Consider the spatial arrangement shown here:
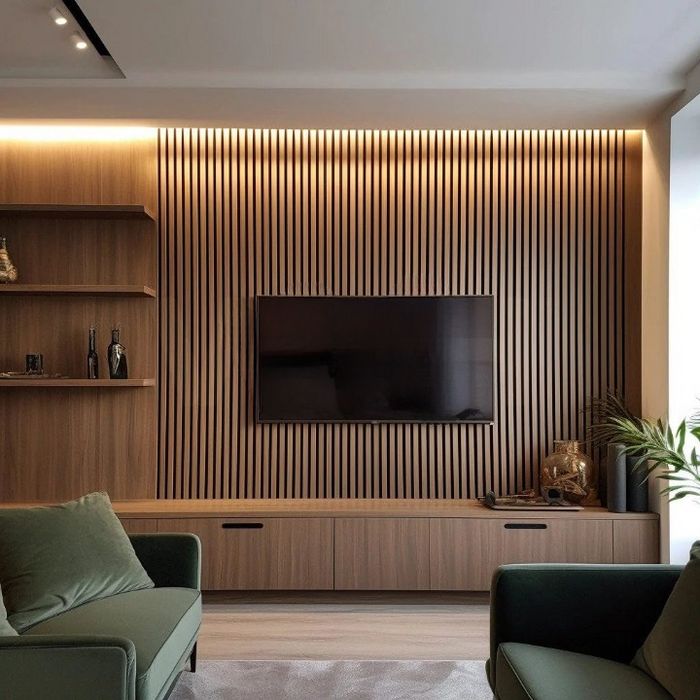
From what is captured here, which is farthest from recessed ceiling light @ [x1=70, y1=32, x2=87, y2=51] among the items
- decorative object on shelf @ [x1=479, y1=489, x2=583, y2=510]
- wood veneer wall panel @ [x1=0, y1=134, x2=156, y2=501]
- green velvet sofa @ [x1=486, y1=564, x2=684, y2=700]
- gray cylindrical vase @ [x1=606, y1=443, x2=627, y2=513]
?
gray cylindrical vase @ [x1=606, y1=443, x2=627, y2=513]

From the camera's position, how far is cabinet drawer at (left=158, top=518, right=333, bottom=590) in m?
4.61

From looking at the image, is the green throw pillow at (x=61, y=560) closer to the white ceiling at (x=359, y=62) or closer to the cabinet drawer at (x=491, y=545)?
the cabinet drawer at (x=491, y=545)

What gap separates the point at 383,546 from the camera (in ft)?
15.2

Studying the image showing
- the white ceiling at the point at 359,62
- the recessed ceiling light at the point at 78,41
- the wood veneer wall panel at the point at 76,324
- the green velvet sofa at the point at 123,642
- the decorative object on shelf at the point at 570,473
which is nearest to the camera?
the green velvet sofa at the point at 123,642

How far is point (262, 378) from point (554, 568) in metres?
2.58

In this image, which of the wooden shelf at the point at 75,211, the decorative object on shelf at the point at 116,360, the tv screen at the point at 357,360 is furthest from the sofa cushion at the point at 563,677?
the wooden shelf at the point at 75,211

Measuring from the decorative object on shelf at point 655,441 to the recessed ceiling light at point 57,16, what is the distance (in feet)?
10.7

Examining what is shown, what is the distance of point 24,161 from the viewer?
500 cm

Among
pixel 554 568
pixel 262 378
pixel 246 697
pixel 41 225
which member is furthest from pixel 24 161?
pixel 554 568

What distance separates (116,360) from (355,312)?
1.41 metres

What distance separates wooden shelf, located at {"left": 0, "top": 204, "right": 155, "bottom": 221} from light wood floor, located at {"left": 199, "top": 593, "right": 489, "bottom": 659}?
2.21 m

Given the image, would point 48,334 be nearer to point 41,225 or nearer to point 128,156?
point 41,225

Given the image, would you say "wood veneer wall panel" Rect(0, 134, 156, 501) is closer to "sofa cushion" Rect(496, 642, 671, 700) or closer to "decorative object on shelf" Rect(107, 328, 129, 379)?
"decorative object on shelf" Rect(107, 328, 129, 379)

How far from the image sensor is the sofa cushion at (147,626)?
2539 millimetres
